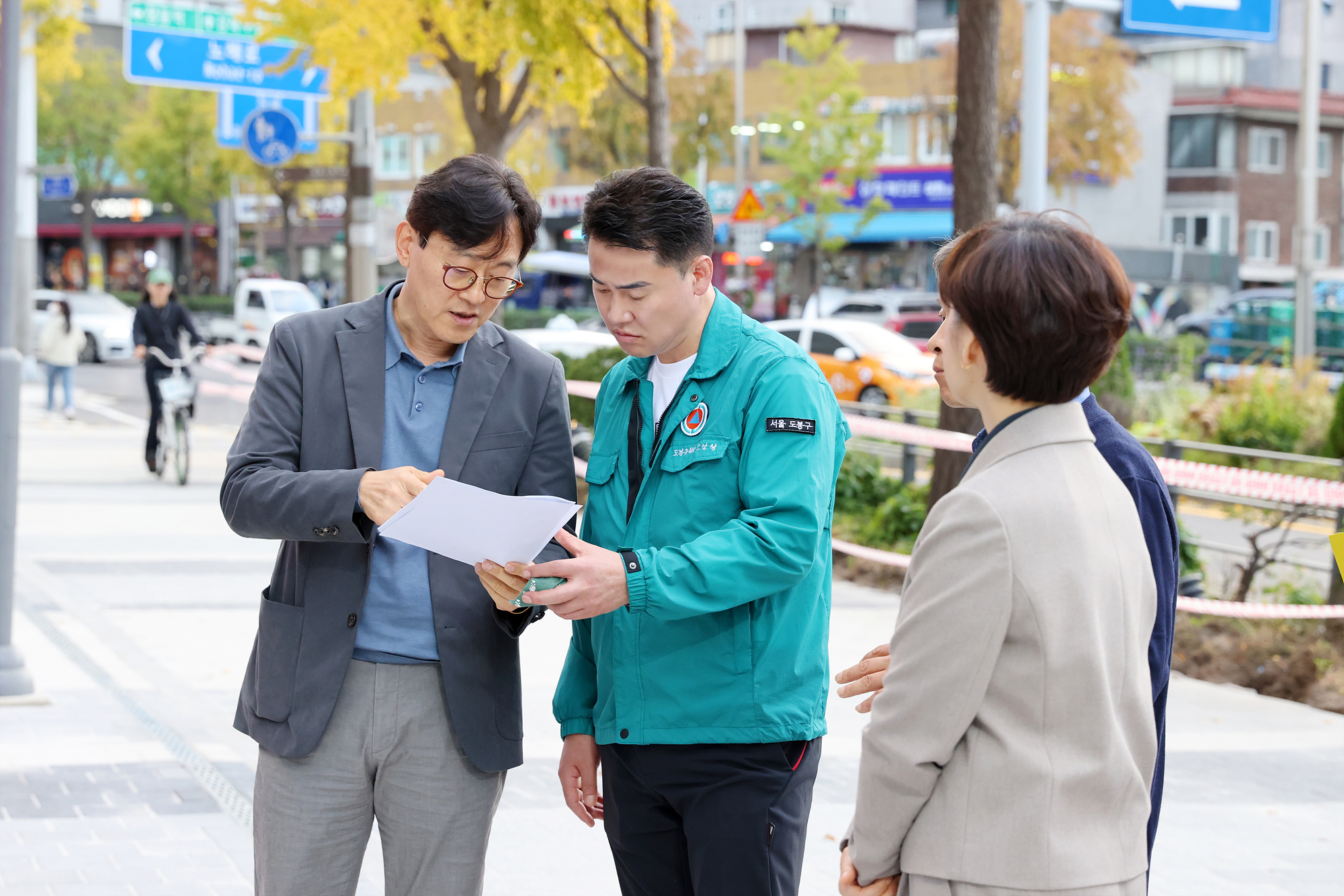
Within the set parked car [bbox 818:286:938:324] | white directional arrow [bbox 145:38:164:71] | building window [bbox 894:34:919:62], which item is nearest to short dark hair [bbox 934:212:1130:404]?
white directional arrow [bbox 145:38:164:71]

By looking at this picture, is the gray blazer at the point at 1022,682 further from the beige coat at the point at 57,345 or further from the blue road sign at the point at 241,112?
the beige coat at the point at 57,345

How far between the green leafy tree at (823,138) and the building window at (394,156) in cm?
2062

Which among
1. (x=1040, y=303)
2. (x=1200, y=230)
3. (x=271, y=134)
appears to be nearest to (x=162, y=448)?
(x=271, y=134)

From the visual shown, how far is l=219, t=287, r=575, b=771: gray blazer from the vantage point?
2.48m

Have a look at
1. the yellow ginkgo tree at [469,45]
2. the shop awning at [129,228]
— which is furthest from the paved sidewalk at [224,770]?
the shop awning at [129,228]

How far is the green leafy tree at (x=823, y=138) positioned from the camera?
36625 mm

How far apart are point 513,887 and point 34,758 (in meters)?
2.07

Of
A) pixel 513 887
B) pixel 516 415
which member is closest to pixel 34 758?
pixel 513 887

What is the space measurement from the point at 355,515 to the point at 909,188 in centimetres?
4143

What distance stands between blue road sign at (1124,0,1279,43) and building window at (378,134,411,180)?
47521 mm

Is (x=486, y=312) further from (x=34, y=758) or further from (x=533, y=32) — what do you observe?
(x=533, y=32)

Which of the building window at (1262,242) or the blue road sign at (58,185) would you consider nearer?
the building window at (1262,242)

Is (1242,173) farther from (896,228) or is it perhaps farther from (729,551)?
(729,551)

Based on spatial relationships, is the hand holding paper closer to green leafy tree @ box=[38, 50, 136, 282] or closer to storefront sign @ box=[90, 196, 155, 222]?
green leafy tree @ box=[38, 50, 136, 282]
